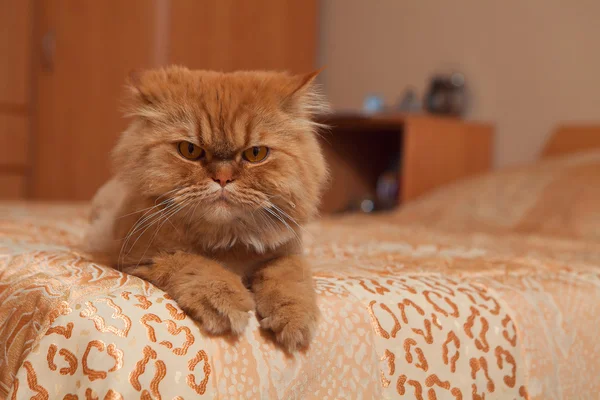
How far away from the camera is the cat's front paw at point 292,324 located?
902mm

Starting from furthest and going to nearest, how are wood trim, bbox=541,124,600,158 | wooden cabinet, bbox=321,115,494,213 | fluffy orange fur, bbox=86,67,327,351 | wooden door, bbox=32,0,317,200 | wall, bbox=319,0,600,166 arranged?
wooden door, bbox=32,0,317,200 < wooden cabinet, bbox=321,115,494,213 < wall, bbox=319,0,600,166 < wood trim, bbox=541,124,600,158 < fluffy orange fur, bbox=86,67,327,351

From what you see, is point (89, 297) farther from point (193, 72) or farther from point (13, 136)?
point (13, 136)

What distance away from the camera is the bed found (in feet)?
2.71

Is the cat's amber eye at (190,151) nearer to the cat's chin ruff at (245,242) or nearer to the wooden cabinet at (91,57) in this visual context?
the cat's chin ruff at (245,242)

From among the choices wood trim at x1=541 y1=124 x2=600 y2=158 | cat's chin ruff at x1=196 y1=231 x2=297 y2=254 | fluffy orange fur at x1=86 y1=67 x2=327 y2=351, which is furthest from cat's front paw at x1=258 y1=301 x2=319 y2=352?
wood trim at x1=541 y1=124 x2=600 y2=158

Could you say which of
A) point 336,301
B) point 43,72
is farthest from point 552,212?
point 43,72

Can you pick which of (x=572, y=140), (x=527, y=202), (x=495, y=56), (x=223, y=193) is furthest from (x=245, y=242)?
(x=495, y=56)

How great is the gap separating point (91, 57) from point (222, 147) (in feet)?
10.9

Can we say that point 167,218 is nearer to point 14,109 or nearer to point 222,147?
point 222,147

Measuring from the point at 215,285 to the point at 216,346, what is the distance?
88mm

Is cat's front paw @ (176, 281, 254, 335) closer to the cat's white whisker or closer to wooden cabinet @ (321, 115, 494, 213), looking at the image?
the cat's white whisker

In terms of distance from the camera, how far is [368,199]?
3691 mm

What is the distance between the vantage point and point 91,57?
3955 millimetres

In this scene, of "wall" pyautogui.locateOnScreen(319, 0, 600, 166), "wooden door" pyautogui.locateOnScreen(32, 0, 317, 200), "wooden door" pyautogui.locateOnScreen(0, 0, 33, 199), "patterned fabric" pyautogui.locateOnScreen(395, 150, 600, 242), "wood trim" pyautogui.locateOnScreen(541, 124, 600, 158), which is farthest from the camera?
"wooden door" pyautogui.locateOnScreen(0, 0, 33, 199)
